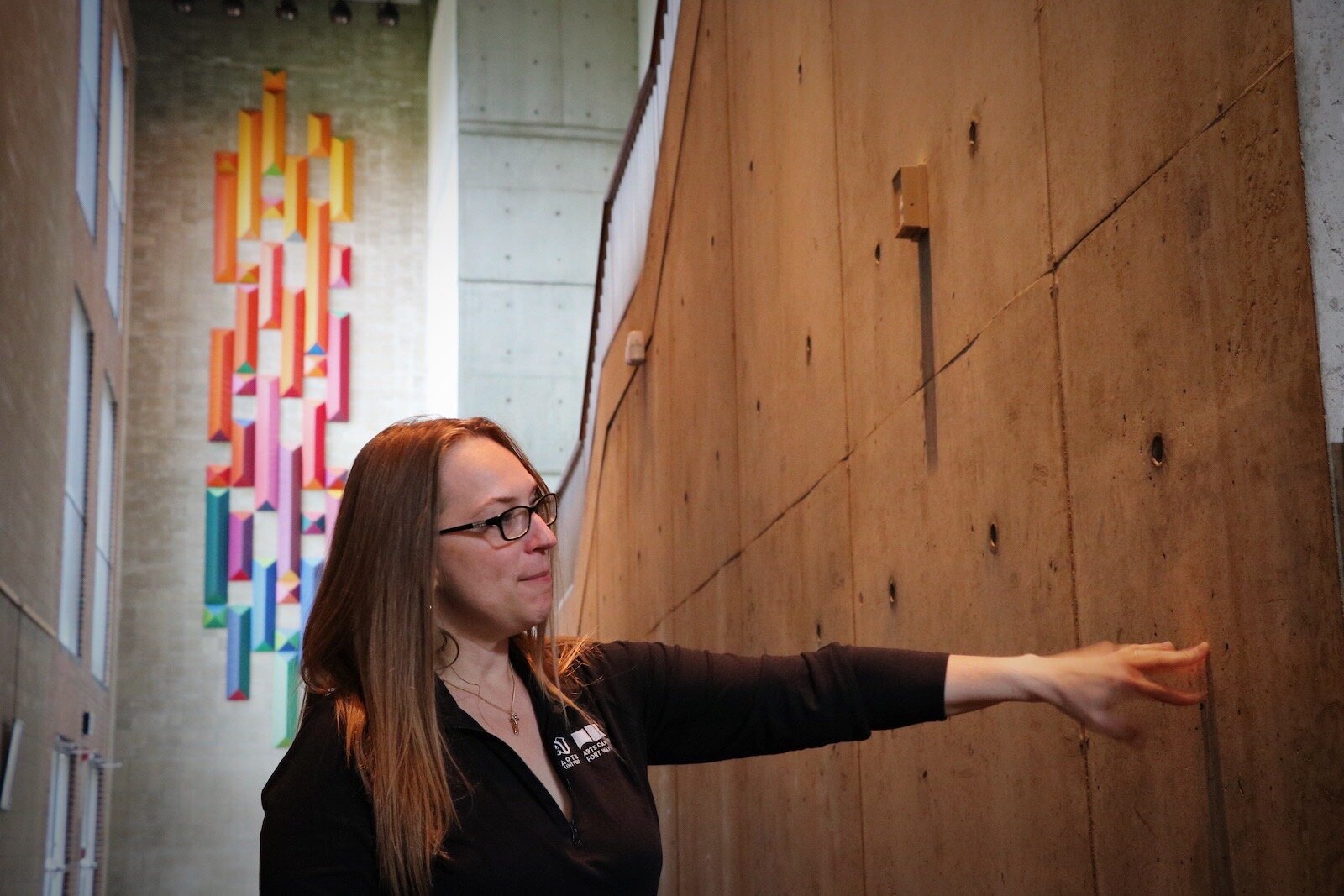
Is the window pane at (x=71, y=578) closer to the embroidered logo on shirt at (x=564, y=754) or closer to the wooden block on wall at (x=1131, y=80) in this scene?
the embroidered logo on shirt at (x=564, y=754)

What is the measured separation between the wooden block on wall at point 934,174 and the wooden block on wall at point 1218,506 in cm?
30

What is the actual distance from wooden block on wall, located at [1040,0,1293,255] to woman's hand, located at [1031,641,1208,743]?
592 mm

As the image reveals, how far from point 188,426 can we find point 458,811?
14582 mm

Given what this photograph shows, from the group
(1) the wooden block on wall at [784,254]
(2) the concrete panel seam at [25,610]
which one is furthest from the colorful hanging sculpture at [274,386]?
(1) the wooden block on wall at [784,254]

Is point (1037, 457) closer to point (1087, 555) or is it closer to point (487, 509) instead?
point (1087, 555)

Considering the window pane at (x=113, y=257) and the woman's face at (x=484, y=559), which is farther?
the window pane at (x=113, y=257)

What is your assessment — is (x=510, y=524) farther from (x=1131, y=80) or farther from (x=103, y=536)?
(x=103, y=536)

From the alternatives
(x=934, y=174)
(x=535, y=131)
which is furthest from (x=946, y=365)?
(x=535, y=131)

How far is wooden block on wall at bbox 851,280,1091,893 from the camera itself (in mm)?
2123

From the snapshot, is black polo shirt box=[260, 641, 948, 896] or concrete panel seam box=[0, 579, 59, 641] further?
concrete panel seam box=[0, 579, 59, 641]

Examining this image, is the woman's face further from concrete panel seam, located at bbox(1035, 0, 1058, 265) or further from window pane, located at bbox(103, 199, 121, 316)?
window pane, located at bbox(103, 199, 121, 316)

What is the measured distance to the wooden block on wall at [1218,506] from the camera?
146cm

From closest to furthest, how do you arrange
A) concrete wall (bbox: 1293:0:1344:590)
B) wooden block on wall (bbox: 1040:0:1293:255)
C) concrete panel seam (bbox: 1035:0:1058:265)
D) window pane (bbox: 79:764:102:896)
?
concrete wall (bbox: 1293:0:1344:590) < wooden block on wall (bbox: 1040:0:1293:255) < concrete panel seam (bbox: 1035:0:1058:265) < window pane (bbox: 79:764:102:896)

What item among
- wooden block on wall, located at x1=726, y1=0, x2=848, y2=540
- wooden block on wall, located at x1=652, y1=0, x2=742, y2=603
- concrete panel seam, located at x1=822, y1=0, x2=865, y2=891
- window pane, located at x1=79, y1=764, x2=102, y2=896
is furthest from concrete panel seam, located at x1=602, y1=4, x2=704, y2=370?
window pane, located at x1=79, y1=764, x2=102, y2=896
